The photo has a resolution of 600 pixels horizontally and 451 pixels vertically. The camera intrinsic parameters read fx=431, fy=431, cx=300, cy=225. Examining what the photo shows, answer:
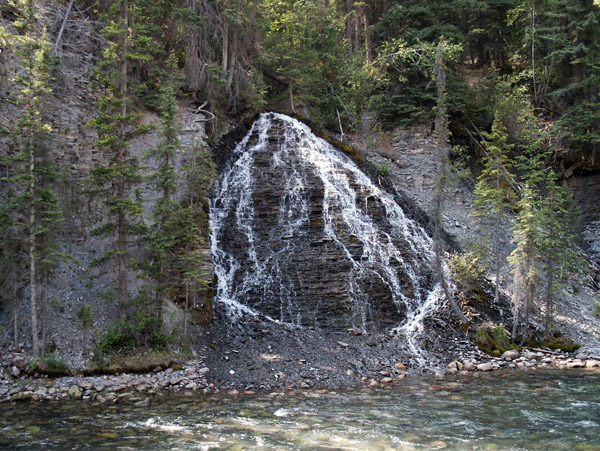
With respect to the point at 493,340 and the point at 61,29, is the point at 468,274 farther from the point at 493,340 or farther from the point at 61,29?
the point at 61,29

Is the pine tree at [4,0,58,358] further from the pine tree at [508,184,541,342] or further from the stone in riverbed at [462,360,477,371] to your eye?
the pine tree at [508,184,541,342]

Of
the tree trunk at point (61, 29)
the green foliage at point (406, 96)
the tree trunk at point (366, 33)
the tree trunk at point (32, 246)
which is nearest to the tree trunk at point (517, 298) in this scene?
the green foliage at point (406, 96)

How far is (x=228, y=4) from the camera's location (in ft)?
77.7

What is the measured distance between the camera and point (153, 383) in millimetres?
11109

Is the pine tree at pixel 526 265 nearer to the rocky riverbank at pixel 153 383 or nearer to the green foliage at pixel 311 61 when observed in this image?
the rocky riverbank at pixel 153 383

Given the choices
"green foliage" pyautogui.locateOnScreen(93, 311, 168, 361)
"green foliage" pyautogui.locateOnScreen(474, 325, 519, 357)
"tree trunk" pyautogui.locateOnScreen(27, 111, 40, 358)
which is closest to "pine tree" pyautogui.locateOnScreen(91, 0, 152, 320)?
"green foliage" pyautogui.locateOnScreen(93, 311, 168, 361)

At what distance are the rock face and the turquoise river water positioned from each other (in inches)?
A: 175

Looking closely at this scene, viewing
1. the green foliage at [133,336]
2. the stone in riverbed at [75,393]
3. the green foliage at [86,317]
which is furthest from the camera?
the green foliage at [133,336]

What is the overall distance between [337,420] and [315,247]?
29.2 feet

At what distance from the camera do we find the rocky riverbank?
10.2 m

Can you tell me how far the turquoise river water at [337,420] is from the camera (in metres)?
7.26

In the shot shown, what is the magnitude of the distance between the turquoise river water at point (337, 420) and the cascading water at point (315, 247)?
3.93 m

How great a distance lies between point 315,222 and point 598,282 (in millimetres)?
12966

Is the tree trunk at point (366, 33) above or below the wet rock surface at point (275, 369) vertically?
above
